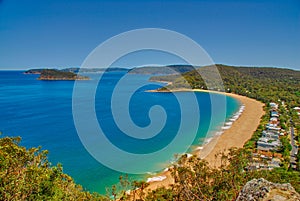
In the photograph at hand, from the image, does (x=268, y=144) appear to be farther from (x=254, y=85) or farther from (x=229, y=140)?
(x=254, y=85)

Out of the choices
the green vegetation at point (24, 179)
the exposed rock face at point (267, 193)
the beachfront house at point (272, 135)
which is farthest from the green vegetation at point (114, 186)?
the beachfront house at point (272, 135)

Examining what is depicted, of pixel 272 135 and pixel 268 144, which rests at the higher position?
pixel 272 135

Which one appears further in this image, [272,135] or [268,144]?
Answer: [272,135]

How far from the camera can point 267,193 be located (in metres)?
4.80

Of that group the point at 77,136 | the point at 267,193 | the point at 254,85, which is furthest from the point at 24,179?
the point at 254,85

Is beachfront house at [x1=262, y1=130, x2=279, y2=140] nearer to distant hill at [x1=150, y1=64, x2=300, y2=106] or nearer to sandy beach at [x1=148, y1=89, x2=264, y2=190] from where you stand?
sandy beach at [x1=148, y1=89, x2=264, y2=190]

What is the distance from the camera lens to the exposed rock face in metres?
4.59

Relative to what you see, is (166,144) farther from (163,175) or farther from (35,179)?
(35,179)

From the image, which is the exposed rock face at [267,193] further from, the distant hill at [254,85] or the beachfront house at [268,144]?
the distant hill at [254,85]

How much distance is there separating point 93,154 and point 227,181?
19194mm

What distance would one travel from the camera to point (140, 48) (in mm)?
11242

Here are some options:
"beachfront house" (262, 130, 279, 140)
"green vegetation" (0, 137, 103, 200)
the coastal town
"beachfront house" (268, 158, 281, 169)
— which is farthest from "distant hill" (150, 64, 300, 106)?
"green vegetation" (0, 137, 103, 200)

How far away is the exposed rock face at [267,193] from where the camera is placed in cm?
459

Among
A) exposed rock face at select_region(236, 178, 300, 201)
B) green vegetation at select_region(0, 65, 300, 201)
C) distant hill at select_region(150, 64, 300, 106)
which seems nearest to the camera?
exposed rock face at select_region(236, 178, 300, 201)
